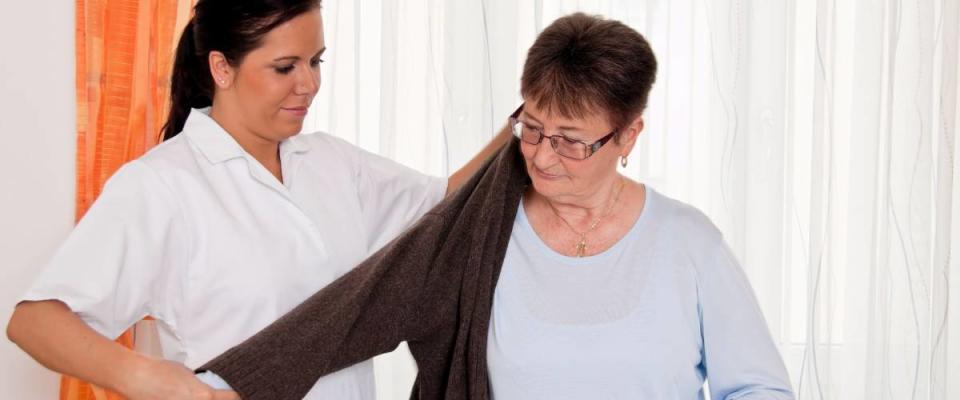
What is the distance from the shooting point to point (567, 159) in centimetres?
161

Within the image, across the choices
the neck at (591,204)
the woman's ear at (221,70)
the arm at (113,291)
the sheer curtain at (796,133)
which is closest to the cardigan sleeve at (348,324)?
the arm at (113,291)

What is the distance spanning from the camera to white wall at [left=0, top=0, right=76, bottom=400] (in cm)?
275

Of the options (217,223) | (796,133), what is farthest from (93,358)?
(796,133)

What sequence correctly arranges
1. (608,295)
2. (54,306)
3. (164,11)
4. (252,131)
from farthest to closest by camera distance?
(164,11), (252,131), (608,295), (54,306)

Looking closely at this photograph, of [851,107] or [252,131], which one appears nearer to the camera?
[252,131]

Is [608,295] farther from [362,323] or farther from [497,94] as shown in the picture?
[497,94]

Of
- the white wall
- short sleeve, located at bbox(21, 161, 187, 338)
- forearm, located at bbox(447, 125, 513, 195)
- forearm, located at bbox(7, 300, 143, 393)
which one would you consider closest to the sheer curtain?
the white wall

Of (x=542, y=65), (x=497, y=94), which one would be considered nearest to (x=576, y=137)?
(x=542, y=65)

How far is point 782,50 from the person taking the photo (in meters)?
2.95

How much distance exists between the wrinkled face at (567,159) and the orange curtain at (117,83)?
61.1 inches

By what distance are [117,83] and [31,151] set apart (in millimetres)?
280

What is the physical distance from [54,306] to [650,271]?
86cm

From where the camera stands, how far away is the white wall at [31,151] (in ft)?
9.04

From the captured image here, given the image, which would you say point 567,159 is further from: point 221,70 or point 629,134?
point 221,70
